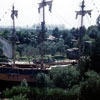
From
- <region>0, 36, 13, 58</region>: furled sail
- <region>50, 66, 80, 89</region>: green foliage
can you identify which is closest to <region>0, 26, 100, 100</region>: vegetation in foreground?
<region>50, 66, 80, 89</region>: green foliage

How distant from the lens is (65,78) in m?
21.3

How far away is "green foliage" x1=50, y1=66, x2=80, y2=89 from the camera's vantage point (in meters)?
21.2

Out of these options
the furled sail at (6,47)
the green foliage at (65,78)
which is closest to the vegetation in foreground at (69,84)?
the green foliage at (65,78)

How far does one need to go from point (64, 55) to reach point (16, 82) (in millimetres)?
25508

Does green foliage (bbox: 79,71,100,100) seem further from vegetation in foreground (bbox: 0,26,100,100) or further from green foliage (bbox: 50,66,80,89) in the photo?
green foliage (bbox: 50,66,80,89)

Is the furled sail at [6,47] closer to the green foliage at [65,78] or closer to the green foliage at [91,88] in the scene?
the green foliage at [65,78]

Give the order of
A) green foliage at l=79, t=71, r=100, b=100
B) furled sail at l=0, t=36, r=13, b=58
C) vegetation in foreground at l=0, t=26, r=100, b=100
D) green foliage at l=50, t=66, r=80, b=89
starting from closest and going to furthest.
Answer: green foliage at l=79, t=71, r=100, b=100, vegetation in foreground at l=0, t=26, r=100, b=100, green foliage at l=50, t=66, r=80, b=89, furled sail at l=0, t=36, r=13, b=58

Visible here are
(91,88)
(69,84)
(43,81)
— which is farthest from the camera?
(43,81)

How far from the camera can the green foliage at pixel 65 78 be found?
69.6 ft

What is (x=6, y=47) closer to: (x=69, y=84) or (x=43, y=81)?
(x=43, y=81)

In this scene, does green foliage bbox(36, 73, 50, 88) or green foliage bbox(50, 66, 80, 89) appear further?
green foliage bbox(36, 73, 50, 88)

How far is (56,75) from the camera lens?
21516 millimetres

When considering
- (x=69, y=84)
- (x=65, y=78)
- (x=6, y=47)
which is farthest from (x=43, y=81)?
(x=6, y=47)

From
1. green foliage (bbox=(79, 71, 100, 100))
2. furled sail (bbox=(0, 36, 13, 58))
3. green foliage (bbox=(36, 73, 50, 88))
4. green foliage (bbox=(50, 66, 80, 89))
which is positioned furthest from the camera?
furled sail (bbox=(0, 36, 13, 58))
